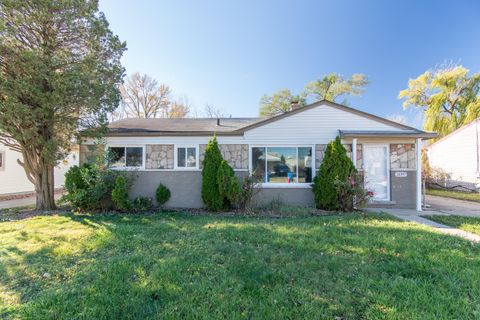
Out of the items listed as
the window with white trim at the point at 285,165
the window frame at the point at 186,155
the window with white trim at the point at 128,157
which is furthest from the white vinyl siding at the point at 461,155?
the window with white trim at the point at 128,157

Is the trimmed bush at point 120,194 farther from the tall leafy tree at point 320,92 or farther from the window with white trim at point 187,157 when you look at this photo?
the tall leafy tree at point 320,92

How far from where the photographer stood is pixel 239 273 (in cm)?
Result: 318

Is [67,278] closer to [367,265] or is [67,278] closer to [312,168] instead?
[367,265]

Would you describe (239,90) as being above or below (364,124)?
above

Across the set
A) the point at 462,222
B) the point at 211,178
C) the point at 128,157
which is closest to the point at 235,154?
the point at 211,178

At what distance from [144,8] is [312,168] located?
32.2 ft

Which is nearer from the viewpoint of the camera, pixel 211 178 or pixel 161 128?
pixel 211 178

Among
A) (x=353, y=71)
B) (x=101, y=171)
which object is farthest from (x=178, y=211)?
(x=353, y=71)

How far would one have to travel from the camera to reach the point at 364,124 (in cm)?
844

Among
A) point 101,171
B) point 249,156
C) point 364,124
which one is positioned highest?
point 364,124

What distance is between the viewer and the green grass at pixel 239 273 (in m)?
2.43

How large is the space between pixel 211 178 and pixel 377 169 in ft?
20.7

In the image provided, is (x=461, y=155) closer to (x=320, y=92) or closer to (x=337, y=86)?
(x=337, y=86)

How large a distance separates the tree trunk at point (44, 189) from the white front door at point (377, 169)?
457 inches
